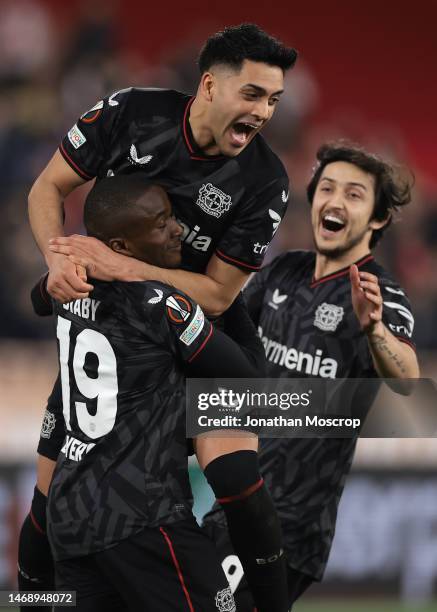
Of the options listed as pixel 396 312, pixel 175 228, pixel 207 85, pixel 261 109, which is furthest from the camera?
pixel 396 312

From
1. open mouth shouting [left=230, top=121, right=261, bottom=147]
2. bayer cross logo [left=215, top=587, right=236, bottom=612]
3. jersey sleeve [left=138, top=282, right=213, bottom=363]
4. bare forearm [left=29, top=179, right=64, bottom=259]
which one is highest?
open mouth shouting [left=230, top=121, right=261, bottom=147]

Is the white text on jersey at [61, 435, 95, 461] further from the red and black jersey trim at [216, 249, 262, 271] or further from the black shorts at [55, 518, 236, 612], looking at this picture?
the red and black jersey trim at [216, 249, 262, 271]

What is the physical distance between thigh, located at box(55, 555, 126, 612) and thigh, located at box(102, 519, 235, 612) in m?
0.09

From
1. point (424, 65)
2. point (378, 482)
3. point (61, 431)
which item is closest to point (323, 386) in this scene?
point (61, 431)

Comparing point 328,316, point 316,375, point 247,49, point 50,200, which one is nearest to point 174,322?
point 50,200

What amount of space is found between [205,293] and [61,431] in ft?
2.26

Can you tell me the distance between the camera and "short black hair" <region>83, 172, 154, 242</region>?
Result: 2922 millimetres

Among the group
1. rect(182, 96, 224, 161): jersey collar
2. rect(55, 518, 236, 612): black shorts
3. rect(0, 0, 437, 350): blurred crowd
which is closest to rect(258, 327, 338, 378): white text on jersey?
rect(182, 96, 224, 161): jersey collar

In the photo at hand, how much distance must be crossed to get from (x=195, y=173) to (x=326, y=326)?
0.84m

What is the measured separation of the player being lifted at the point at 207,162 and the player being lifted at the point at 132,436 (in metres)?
0.29

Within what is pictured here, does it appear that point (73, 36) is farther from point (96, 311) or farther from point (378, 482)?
point (96, 311)

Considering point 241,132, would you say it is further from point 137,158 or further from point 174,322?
point 174,322

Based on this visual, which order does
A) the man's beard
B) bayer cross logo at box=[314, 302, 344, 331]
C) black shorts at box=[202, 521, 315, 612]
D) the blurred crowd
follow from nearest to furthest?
black shorts at box=[202, 521, 315, 612]
bayer cross logo at box=[314, 302, 344, 331]
the man's beard
the blurred crowd

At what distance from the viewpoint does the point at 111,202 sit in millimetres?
2934
